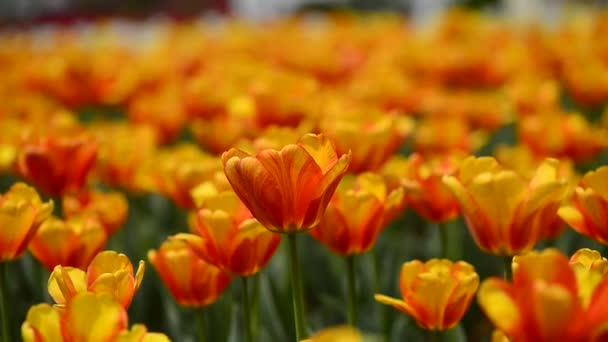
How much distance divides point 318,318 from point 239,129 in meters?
0.37

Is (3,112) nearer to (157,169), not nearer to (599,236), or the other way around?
(157,169)

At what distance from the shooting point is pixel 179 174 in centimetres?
130

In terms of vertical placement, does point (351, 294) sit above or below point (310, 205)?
below

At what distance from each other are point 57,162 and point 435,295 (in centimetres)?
63

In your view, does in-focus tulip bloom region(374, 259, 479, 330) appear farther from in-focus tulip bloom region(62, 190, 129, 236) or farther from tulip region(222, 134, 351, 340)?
in-focus tulip bloom region(62, 190, 129, 236)

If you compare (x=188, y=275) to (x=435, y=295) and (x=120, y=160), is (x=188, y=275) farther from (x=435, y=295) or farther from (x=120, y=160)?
(x=120, y=160)

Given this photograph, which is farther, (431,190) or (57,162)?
(57,162)

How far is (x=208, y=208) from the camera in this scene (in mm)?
937

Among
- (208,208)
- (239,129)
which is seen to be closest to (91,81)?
(239,129)

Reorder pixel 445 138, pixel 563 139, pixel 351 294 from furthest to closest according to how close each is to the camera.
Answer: pixel 445 138
pixel 563 139
pixel 351 294

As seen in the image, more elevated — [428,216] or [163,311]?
[428,216]

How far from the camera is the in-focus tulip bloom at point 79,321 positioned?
0.71 m

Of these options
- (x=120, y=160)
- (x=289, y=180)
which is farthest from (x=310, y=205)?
(x=120, y=160)

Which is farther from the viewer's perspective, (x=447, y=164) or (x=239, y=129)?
(x=239, y=129)
